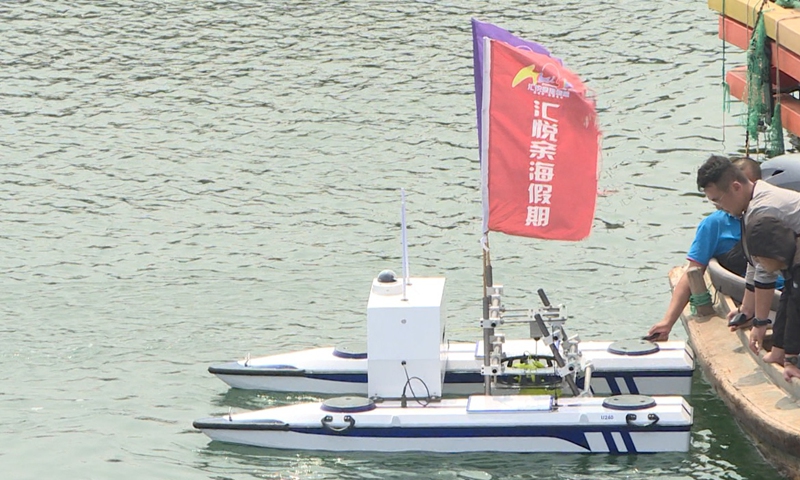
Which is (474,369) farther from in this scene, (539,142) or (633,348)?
(539,142)

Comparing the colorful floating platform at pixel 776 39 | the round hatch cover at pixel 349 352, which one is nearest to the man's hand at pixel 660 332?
the round hatch cover at pixel 349 352

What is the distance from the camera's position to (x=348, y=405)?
1059cm

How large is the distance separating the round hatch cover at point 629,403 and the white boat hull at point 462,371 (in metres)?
1.06

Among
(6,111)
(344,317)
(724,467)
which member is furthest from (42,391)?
(6,111)

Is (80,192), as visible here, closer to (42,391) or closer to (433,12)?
(42,391)

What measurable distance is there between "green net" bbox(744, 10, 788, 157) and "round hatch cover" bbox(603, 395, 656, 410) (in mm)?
5725

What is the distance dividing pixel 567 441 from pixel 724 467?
1.18 m

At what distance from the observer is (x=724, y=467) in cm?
1043

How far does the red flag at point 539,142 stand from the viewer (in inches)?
400

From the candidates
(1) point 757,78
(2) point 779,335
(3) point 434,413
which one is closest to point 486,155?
(3) point 434,413

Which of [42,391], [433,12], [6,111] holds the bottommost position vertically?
[42,391]

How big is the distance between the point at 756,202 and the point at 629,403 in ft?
6.00

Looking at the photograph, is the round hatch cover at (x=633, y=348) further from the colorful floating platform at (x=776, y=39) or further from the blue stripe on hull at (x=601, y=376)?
the colorful floating platform at (x=776, y=39)

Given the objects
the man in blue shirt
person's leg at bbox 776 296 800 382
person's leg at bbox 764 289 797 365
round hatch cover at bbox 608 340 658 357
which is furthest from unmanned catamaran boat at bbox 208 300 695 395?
person's leg at bbox 776 296 800 382
